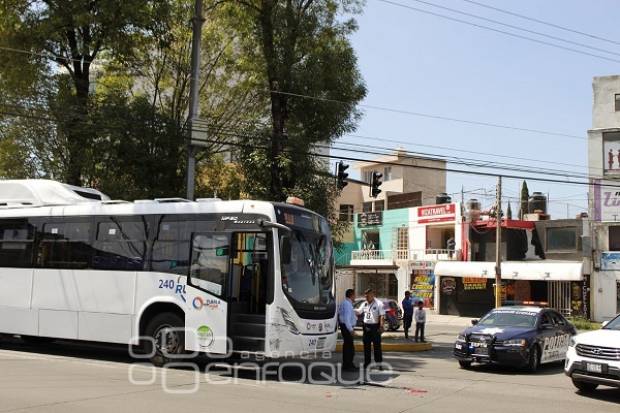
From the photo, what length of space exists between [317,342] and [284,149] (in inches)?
367

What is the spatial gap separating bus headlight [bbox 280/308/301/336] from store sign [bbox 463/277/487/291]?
107ft

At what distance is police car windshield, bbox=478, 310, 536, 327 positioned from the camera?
603 inches

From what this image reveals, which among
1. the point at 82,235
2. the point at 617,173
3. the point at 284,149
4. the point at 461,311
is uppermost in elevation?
the point at 617,173

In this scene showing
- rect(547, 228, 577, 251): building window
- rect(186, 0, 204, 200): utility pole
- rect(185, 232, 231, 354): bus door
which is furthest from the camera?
rect(547, 228, 577, 251): building window

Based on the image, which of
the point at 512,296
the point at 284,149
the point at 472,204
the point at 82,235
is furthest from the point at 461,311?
the point at 82,235

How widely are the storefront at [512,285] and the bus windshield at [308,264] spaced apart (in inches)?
1011

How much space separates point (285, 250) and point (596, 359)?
18.8 feet

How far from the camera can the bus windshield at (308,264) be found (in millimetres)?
12883

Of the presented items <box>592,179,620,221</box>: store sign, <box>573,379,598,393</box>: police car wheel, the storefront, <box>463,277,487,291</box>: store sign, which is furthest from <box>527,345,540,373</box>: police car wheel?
<box>463,277,487,291</box>: store sign

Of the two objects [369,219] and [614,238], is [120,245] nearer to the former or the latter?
[614,238]

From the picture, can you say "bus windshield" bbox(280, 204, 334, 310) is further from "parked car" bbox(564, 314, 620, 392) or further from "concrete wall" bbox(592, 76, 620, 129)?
"concrete wall" bbox(592, 76, 620, 129)

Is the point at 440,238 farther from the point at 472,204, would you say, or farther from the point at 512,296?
the point at 512,296

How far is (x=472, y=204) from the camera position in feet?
151

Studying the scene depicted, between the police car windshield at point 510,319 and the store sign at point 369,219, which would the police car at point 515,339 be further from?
→ the store sign at point 369,219
